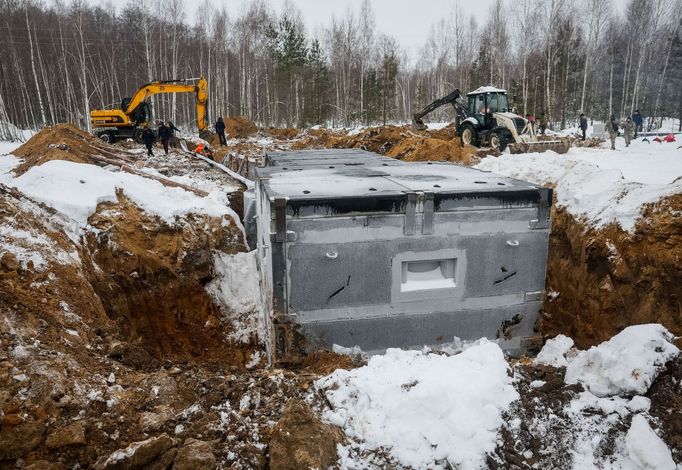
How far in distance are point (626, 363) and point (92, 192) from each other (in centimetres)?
703

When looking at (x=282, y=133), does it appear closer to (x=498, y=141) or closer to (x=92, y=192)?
(x=498, y=141)

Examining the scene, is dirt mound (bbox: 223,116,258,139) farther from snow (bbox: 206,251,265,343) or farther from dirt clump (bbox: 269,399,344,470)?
dirt clump (bbox: 269,399,344,470)

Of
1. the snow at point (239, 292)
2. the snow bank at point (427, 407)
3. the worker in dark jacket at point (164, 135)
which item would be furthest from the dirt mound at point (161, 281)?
the worker in dark jacket at point (164, 135)

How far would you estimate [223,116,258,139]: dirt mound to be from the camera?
→ 2530cm

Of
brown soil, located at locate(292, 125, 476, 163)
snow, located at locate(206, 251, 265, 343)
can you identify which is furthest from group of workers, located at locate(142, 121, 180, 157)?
snow, located at locate(206, 251, 265, 343)

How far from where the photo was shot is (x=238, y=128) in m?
25.7

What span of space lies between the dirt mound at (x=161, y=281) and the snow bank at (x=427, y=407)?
364 centimetres

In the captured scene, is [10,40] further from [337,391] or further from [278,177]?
[337,391]

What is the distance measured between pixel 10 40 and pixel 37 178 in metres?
28.3

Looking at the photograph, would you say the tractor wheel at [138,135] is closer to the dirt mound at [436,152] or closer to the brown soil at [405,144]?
the brown soil at [405,144]

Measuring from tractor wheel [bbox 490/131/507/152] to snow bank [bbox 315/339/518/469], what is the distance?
1308cm

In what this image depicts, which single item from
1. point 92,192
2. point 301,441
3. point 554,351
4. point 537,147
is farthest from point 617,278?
point 537,147

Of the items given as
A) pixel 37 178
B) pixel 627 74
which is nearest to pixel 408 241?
pixel 37 178

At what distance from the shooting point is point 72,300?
464cm
